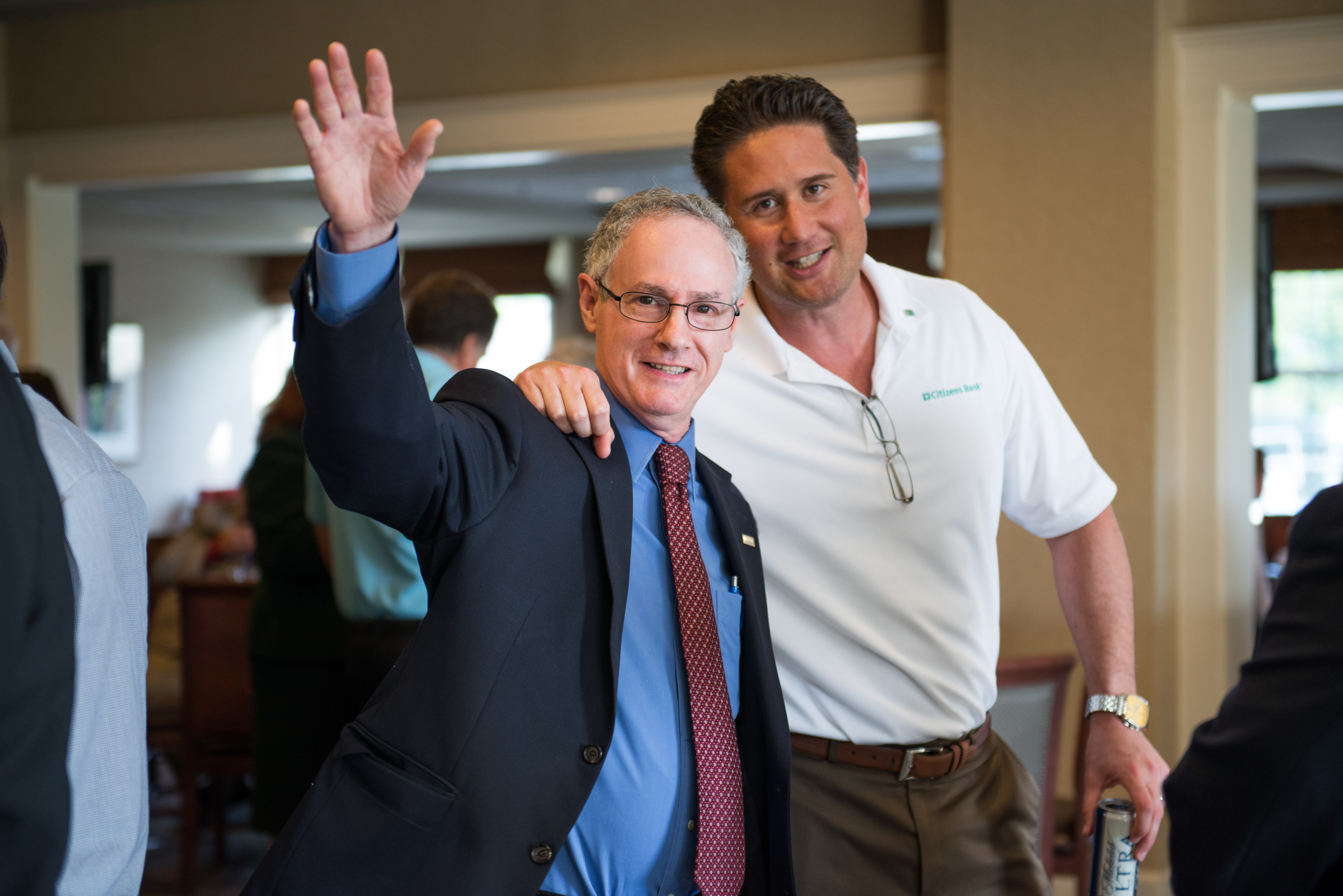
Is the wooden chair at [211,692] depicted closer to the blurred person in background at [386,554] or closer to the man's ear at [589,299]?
the blurred person in background at [386,554]

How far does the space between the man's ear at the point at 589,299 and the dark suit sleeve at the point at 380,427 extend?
13.1 inches

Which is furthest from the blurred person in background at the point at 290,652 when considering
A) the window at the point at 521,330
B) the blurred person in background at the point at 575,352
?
the window at the point at 521,330

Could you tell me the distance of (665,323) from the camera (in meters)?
1.34

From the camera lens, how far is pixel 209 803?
4656mm

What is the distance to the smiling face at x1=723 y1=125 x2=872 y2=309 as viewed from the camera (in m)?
1.73

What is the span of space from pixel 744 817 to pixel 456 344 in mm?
2018

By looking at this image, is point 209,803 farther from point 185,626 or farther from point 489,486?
point 489,486

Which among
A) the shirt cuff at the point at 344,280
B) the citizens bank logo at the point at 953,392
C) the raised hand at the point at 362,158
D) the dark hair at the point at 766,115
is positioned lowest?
the citizens bank logo at the point at 953,392

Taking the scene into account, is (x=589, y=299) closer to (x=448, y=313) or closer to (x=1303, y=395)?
(x=448, y=313)

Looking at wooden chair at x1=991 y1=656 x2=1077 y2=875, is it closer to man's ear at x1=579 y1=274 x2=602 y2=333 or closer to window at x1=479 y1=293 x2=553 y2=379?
man's ear at x1=579 y1=274 x2=602 y2=333

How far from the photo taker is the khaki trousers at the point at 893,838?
165cm

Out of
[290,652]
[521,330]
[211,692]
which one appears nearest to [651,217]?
[290,652]

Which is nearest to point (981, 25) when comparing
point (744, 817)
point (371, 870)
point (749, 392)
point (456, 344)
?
point (456, 344)

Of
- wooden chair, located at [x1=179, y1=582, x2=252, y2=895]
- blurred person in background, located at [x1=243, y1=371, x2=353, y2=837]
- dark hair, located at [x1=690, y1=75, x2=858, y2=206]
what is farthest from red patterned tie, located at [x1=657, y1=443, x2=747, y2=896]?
wooden chair, located at [x1=179, y1=582, x2=252, y2=895]
